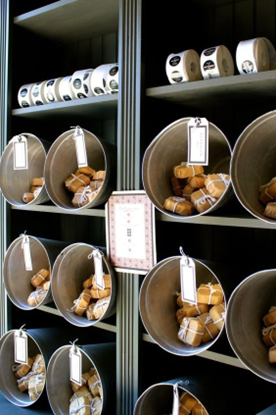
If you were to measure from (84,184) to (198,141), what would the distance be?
69 centimetres

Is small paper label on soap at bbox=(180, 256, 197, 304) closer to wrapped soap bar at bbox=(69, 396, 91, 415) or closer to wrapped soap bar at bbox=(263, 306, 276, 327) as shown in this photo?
wrapped soap bar at bbox=(263, 306, 276, 327)

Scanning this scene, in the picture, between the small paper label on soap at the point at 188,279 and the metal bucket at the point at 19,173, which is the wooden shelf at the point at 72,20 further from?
the small paper label on soap at the point at 188,279

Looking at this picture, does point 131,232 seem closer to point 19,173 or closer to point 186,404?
point 186,404

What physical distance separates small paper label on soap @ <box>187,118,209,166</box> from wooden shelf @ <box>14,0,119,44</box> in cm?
79

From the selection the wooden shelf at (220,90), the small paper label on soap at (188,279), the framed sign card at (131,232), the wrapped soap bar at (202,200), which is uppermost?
the wooden shelf at (220,90)

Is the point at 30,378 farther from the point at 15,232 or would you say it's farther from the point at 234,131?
the point at 234,131

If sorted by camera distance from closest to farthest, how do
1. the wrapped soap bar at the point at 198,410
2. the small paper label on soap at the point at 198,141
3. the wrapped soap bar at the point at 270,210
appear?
the wrapped soap bar at the point at 270,210 < the small paper label on soap at the point at 198,141 < the wrapped soap bar at the point at 198,410

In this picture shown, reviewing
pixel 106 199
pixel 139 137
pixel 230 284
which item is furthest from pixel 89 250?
pixel 230 284

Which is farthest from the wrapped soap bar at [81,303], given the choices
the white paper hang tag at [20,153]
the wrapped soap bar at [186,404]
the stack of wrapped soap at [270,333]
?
the stack of wrapped soap at [270,333]

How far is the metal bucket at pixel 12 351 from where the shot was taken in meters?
2.29

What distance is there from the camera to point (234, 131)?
2.06 m

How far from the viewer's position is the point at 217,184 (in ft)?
5.53

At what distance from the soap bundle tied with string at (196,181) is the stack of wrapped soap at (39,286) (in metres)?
0.83

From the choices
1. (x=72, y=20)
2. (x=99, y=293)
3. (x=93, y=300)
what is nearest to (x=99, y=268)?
(x=99, y=293)
